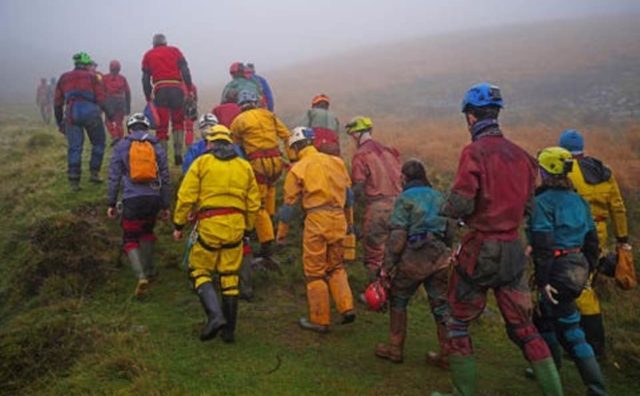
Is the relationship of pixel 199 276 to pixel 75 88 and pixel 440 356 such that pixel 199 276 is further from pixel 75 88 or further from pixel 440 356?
pixel 75 88

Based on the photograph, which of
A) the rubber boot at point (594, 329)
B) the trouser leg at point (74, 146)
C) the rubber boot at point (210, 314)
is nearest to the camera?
the rubber boot at point (210, 314)

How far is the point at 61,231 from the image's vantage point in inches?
325

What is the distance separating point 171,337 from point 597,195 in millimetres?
5355

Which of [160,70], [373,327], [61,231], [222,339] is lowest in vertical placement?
[373,327]

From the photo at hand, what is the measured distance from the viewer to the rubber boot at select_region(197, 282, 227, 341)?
5.71 meters

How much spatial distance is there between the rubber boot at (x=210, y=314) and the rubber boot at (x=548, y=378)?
3.25 metres

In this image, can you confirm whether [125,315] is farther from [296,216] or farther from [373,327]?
[296,216]

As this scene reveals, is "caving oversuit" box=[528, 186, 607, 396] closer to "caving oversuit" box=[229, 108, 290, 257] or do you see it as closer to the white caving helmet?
the white caving helmet

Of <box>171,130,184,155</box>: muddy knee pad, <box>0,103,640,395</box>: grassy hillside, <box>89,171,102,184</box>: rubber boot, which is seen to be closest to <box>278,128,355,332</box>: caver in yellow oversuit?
<box>0,103,640,395</box>: grassy hillside

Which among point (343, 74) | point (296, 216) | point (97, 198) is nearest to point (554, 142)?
point (296, 216)

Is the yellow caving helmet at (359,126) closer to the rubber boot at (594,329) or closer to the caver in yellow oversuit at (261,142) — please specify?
the caver in yellow oversuit at (261,142)

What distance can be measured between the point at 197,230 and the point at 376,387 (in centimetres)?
269

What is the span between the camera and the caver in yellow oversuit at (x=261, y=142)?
781 centimetres

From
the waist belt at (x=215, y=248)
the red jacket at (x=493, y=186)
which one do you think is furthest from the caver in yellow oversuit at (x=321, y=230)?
the red jacket at (x=493, y=186)
